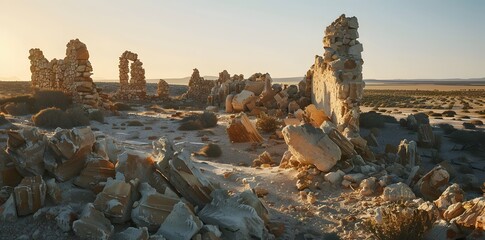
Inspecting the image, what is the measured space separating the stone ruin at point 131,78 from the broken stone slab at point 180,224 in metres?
30.2

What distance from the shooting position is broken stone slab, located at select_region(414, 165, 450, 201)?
7871 mm

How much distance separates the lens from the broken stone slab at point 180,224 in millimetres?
4949

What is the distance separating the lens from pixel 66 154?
601 centimetres

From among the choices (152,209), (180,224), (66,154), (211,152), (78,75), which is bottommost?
(211,152)

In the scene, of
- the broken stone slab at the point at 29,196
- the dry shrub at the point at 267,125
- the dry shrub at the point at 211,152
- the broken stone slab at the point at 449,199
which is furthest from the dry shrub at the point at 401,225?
the dry shrub at the point at 267,125

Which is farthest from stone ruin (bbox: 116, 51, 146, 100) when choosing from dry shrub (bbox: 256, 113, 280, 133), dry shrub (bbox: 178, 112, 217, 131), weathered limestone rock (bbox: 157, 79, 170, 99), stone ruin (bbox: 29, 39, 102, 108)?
dry shrub (bbox: 256, 113, 280, 133)

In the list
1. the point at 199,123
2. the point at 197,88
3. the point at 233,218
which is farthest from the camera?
the point at 197,88

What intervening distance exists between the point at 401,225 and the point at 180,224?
10.1 feet

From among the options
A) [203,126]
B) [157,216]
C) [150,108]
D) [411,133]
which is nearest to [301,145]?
[157,216]

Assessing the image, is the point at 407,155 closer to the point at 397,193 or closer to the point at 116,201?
the point at 397,193

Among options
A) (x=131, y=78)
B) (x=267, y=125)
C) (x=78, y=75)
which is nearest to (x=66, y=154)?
(x=267, y=125)

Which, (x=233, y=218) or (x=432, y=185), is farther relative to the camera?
Result: (x=432, y=185)

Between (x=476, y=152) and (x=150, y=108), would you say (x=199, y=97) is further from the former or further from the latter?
(x=476, y=152)

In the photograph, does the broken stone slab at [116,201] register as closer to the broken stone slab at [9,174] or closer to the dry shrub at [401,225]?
the broken stone slab at [9,174]
